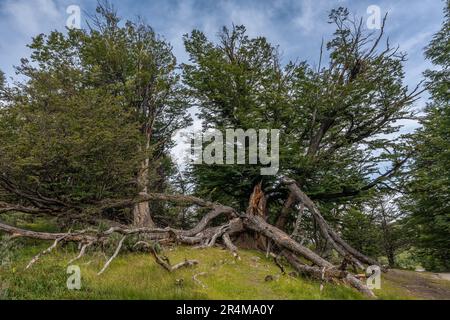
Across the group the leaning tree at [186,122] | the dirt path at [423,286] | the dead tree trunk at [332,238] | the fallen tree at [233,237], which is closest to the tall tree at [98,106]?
the leaning tree at [186,122]

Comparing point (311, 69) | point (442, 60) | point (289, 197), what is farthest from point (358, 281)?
point (442, 60)

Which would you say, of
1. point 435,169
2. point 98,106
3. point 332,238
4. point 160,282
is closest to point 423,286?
point 332,238

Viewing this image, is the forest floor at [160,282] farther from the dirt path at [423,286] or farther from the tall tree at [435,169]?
the tall tree at [435,169]

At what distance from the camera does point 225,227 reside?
400 inches

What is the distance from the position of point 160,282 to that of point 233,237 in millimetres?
6260

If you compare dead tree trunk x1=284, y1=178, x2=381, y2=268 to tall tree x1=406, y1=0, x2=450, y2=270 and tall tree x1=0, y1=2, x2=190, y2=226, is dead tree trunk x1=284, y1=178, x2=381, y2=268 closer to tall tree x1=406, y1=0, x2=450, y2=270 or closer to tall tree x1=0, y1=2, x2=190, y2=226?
tall tree x1=406, y1=0, x2=450, y2=270

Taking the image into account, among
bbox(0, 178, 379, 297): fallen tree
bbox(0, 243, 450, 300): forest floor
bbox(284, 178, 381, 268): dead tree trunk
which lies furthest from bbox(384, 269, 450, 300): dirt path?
bbox(0, 178, 379, 297): fallen tree

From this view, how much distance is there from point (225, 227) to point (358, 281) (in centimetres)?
528

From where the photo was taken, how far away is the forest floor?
477 centimetres

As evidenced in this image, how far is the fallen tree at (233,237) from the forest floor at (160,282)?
0.27 meters

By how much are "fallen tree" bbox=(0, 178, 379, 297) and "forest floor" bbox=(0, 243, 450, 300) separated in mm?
274

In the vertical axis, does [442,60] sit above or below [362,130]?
above
